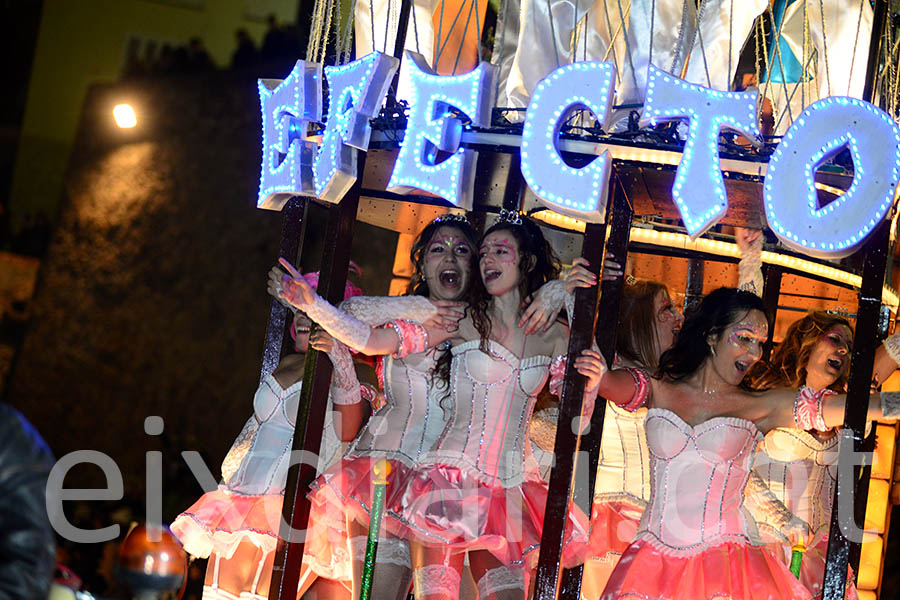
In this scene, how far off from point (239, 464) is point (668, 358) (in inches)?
74.6

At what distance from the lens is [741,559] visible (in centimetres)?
382

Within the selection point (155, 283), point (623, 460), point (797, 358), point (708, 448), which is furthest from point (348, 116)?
point (155, 283)

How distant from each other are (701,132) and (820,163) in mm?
411

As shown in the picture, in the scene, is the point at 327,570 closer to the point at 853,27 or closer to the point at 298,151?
the point at 298,151

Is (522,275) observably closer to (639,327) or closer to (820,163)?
(639,327)

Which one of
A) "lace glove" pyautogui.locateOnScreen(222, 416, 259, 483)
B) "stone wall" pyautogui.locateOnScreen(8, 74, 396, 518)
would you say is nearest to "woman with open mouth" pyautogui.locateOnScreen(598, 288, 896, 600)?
"lace glove" pyautogui.locateOnScreen(222, 416, 259, 483)

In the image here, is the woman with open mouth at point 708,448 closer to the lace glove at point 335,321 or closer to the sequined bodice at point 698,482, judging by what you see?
the sequined bodice at point 698,482

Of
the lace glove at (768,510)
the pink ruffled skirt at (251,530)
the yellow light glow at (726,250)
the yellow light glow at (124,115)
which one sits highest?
the yellow light glow at (124,115)

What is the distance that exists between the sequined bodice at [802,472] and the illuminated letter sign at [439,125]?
6.50ft

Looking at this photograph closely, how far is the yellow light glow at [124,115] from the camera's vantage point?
33.5 ft

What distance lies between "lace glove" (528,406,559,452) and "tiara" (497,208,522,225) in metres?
0.85

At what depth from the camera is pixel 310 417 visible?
13.8ft

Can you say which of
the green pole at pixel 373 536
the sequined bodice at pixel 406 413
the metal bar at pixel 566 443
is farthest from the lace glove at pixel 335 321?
the metal bar at pixel 566 443

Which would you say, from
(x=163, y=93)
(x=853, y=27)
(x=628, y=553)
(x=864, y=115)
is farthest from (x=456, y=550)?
(x=163, y=93)
